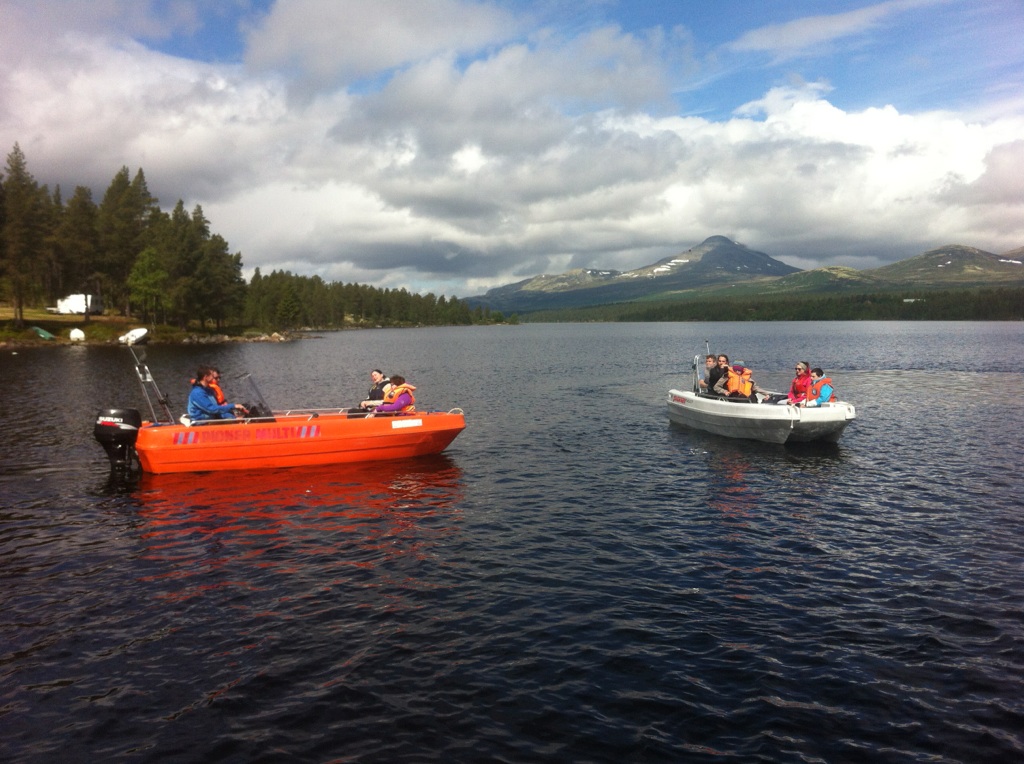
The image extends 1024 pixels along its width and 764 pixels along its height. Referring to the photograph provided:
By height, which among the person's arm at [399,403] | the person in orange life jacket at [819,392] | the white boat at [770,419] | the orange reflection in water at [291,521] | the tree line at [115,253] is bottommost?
the orange reflection in water at [291,521]

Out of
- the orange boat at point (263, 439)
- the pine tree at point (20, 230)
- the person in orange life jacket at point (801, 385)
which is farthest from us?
the pine tree at point (20, 230)

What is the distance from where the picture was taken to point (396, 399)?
22.4 meters

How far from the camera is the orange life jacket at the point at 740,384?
26.3 metres

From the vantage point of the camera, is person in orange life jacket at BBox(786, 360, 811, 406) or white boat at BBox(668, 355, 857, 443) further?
person in orange life jacket at BBox(786, 360, 811, 406)

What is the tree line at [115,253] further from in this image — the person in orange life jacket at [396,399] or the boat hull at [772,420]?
the boat hull at [772,420]

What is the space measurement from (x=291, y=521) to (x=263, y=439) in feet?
17.8

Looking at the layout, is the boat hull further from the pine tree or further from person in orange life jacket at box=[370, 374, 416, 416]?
the pine tree

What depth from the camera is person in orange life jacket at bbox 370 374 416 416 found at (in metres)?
22.3

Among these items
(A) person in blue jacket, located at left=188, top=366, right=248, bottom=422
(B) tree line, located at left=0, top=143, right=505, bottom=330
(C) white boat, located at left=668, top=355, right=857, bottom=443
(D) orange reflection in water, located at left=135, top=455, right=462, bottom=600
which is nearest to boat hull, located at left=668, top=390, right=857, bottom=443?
(C) white boat, located at left=668, top=355, right=857, bottom=443

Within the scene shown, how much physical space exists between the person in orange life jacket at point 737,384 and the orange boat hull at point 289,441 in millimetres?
12137

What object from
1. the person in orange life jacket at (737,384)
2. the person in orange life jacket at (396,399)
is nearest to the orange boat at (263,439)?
the person in orange life jacket at (396,399)

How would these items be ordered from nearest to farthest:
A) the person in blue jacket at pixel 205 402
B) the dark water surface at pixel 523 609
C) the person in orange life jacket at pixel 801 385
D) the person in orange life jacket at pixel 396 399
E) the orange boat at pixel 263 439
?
1. the dark water surface at pixel 523 609
2. the orange boat at pixel 263 439
3. the person in blue jacket at pixel 205 402
4. the person in orange life jacket at pixel 396 399
5. the person in orange life jacket at pixel 801 385

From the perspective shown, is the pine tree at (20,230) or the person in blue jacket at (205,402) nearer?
the person in blue jacket at (205,402)

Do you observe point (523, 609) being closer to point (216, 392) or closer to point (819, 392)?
point (216, 392)
